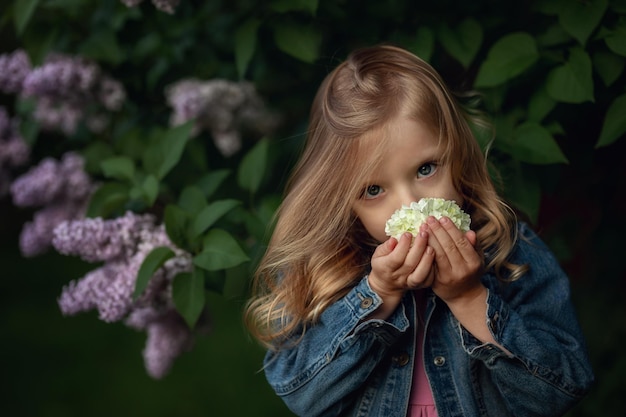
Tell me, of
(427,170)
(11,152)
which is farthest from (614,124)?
(11,152)

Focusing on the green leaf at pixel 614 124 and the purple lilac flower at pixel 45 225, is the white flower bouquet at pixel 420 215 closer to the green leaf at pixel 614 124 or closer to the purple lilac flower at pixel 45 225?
the green leaf at pixel 614 124

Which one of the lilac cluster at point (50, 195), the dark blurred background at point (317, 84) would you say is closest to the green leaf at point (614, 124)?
the dark blurred background at point (317, 84)

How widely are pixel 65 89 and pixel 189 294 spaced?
1.03 metres

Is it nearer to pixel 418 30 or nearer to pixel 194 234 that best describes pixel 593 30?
pixel 418 30

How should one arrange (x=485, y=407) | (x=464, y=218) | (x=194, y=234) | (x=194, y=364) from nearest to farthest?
1. (x=464, y=218)
2. (x=485, y=407)
3. (x=194, y=234)
4. (x=194, y=364)

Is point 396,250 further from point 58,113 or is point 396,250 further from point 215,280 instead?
Result: point 58,113

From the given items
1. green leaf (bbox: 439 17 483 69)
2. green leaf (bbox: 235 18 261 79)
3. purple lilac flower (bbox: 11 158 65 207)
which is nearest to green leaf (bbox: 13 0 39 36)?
purple lilac flower (bbox: 11 158 65 207)

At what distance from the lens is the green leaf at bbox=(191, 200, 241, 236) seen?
1944mm

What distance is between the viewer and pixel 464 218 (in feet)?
4.87

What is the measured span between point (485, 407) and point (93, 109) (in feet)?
5.85

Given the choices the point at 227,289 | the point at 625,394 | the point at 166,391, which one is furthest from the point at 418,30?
the point at 166,391

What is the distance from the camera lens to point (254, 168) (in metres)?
2.20

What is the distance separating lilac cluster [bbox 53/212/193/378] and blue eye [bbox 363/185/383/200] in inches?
25.3

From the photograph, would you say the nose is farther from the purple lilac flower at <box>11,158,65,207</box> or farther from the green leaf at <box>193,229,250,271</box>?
the purple lilac flower at <box>11,158,65,207</box>
